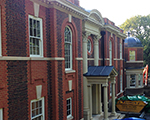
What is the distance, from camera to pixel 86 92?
1488cm

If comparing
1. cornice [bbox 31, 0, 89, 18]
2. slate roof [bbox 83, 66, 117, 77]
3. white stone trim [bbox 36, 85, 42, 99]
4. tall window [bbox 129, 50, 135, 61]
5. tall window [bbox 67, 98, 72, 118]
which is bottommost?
tall window [bbox 67, 98, 72, 118]

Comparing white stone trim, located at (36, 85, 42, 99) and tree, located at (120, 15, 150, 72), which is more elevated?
tree, located at (120, 15, 150, 72)

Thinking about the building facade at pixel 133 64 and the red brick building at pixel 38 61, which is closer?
the red brick building at pixel 38 61

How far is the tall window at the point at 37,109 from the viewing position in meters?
9.22

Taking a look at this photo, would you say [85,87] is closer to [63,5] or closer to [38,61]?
[38,61]

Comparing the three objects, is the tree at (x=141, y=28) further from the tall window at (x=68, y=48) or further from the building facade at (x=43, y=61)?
the tall window at (x=68, y=48)

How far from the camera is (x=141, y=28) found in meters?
48.1

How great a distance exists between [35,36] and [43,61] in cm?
134

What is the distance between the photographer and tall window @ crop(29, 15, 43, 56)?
925cm

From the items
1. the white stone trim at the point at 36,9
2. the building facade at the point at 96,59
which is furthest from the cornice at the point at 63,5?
the building facade at the point at 96,59

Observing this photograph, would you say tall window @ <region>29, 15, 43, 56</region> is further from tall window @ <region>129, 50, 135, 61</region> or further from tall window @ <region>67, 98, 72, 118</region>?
tall window @ <region>129, 50, 135, 61</region>

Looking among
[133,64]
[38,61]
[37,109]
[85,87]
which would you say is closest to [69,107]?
[85,87]

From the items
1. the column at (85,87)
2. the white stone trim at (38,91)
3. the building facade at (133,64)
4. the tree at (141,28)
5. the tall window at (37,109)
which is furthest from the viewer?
the tree at (141,28)

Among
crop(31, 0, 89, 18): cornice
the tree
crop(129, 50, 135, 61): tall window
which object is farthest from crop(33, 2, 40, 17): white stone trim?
the tree
